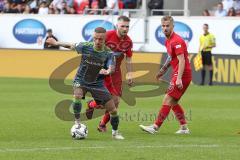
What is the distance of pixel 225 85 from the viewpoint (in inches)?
1103

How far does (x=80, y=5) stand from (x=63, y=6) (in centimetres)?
74

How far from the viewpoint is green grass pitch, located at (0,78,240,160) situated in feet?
37.4

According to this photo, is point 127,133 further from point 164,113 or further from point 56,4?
point 56,4

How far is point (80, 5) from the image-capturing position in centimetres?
3381

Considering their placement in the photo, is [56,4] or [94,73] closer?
[94,73]

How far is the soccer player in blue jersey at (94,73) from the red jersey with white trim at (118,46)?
4.10 ft

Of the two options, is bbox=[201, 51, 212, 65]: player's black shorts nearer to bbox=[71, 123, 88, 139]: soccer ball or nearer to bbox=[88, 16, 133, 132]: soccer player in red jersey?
bbox=[88, 16, 133, 132]: soccer player in red jersey

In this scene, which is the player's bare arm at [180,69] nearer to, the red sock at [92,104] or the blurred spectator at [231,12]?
the red sock at [92,104]

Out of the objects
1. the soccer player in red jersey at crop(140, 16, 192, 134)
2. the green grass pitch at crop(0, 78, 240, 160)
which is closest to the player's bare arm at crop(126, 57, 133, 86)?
the soccer player in red jersey at crop(140, 16, 192, 134)

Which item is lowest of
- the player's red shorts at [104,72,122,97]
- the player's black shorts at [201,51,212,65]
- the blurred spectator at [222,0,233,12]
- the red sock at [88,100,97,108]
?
the player's black shorts at [201,51,212,65]

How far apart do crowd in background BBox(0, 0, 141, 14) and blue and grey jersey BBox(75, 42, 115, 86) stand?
19.4 m

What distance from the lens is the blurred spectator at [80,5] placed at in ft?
110

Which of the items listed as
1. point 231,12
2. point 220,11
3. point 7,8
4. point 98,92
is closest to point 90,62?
point 98,92

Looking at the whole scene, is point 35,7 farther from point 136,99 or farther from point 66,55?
point 136,99
